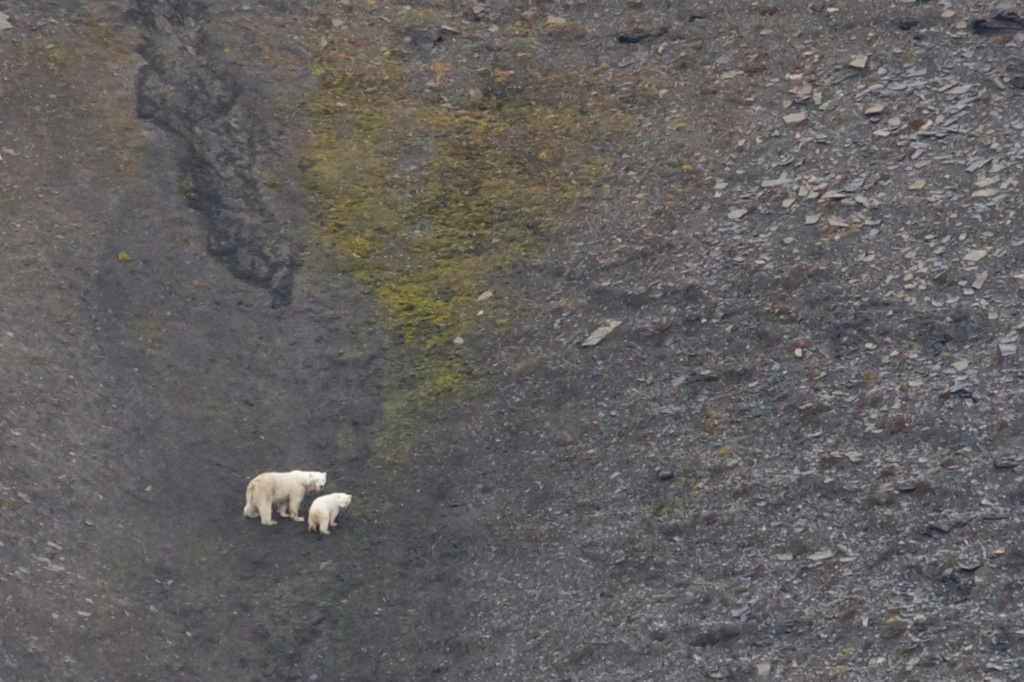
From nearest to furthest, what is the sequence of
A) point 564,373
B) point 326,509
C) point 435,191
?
point 326,509 → point 564,373 → point 435,191

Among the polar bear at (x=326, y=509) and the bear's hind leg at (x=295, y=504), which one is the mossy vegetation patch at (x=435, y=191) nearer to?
the polar bear at (x=326, y=509)

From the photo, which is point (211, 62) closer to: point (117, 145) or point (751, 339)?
point (117, 145)

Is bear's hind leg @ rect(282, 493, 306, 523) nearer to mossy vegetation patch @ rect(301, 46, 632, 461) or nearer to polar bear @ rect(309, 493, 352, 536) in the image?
polar bear @ rect(309, 493, 352, 536)

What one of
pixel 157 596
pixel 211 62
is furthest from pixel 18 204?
pixel 157 596

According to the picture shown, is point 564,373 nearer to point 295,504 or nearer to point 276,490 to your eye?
point 295,504

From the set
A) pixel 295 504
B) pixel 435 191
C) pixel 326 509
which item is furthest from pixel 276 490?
pixel 435 191

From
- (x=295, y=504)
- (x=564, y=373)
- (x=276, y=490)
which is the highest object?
(x=564, y=373)
